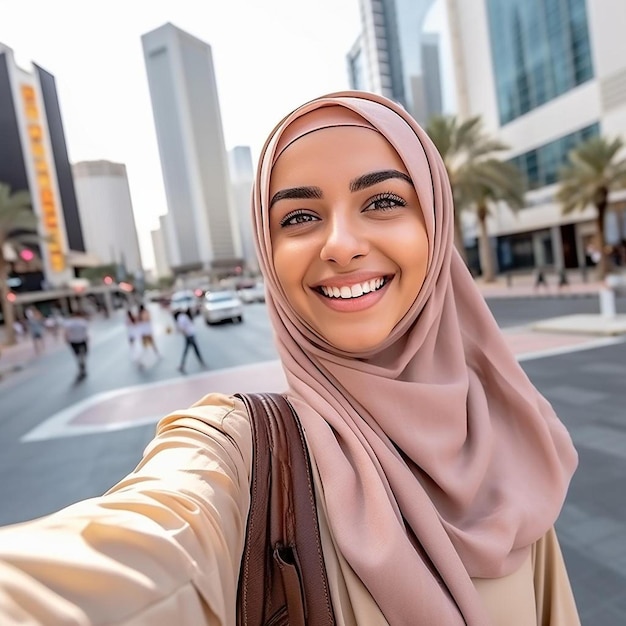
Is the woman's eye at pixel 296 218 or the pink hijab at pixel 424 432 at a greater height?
the woman's eye at pixel 296 218

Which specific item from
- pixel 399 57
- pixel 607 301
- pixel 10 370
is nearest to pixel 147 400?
pixel 607 301

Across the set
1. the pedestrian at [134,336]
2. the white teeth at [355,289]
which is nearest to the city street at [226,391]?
the pedestrian at [134,336]

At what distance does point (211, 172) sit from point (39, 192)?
2075 cm

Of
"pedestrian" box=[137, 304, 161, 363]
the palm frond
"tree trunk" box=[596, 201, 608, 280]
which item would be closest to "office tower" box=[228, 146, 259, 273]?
"pedestrian" box=[137, 304, 161, 363]

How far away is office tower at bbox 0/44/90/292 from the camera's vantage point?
36.0 metres

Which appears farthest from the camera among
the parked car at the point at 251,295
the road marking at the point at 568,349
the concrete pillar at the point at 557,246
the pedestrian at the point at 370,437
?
the parked car at the point at 251,295

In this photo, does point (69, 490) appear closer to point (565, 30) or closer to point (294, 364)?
point (294, 364)

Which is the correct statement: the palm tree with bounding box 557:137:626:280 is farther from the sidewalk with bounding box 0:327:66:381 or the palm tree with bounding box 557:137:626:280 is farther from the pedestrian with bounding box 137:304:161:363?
the sidewalk with bounding box 0:327:66:381

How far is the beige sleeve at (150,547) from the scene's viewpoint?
0.47 m

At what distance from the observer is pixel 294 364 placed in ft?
3.29

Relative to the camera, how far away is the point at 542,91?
73.2 feet

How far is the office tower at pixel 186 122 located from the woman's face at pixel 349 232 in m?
52.1

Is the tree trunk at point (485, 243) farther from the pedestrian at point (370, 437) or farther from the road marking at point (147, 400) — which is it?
the pedestrian at point (370, 437)

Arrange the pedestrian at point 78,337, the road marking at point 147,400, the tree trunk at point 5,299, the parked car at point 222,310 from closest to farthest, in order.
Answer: the road marking at point 147,400 < the pedestrian at point 78,337 < the parked car at point 222,310 < the tree trunk at point 5,299
